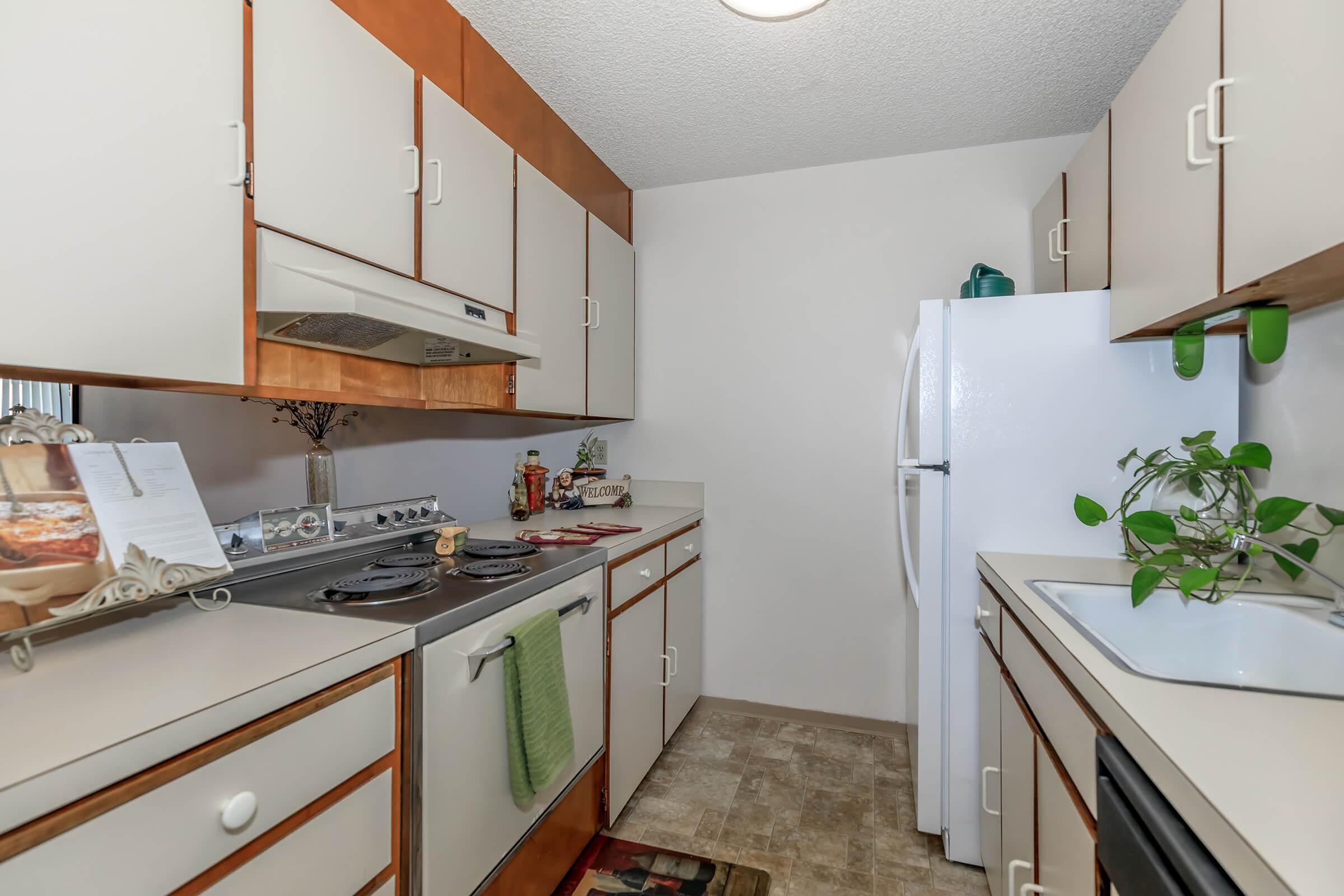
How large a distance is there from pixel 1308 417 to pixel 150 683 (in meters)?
2.28

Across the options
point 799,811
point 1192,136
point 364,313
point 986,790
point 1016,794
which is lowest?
point 799,811

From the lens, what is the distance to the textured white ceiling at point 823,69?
1.72 m

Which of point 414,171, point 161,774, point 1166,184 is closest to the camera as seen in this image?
point 161,774

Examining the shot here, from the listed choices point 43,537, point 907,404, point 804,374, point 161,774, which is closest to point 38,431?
point 43,537

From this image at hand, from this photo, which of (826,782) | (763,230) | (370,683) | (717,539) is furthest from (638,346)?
(370,683)

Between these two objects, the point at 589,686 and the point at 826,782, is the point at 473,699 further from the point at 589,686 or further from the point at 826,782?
the point at 826,782

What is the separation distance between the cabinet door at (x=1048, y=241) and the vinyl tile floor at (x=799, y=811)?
1802 mm

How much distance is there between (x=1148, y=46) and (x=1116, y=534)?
1.49 metres

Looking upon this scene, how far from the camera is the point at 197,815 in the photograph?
713mm

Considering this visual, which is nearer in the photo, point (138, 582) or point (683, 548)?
point (138, 582)

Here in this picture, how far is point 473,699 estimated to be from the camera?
1222 mm

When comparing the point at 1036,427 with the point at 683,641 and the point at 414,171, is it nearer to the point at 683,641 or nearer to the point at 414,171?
the point at 683,641

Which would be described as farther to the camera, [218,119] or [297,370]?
[297,370]

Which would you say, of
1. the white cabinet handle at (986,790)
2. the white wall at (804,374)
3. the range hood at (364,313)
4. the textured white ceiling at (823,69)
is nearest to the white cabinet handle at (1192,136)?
the textured white ceiling at (823,69)
